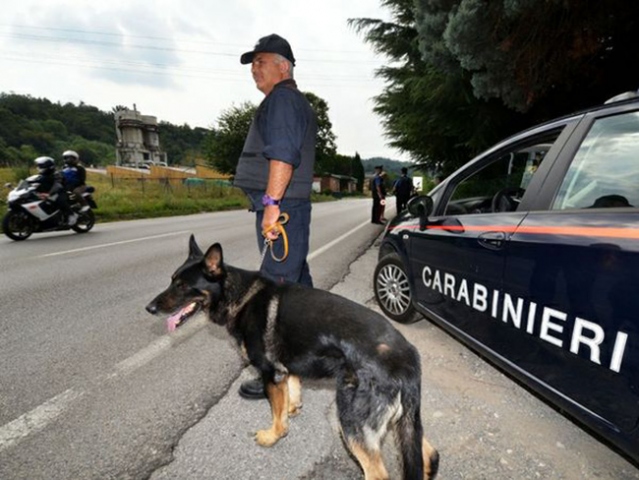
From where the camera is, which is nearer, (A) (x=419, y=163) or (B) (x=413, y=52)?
(B) (x=413, y=52)

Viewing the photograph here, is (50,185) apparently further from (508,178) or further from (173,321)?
(508,178)

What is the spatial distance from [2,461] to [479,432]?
8.39 feet

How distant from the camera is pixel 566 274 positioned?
1.60 m

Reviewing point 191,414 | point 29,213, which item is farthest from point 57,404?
point 29,213

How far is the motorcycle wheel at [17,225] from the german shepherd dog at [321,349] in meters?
8.02

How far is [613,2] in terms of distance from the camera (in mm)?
4488

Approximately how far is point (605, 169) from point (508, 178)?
203 cm

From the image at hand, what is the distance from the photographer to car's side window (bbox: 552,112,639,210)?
63.4 inches

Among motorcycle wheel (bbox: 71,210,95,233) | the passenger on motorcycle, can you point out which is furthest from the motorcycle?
the passenger on motorcycle

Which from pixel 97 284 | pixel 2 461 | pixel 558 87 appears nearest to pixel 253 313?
pixel 2 461

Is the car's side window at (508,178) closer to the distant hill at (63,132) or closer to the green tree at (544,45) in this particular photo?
the green tree at (544,45)

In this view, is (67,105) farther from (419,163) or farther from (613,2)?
(613,2)

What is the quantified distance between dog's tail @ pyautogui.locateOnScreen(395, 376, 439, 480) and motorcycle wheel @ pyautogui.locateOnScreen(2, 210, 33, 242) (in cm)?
947

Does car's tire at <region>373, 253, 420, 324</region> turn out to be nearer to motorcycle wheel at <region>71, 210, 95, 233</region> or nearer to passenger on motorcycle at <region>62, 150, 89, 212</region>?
motorcycle wheel at <region>71, 210, 95, 233</region>
